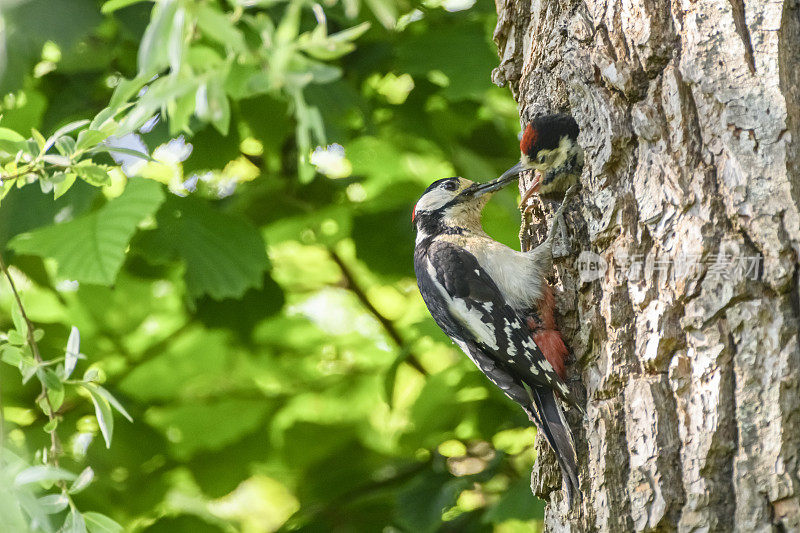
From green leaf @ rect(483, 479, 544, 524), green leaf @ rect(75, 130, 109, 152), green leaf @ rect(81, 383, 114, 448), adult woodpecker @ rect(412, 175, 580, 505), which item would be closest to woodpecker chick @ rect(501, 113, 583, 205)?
adult woodpecker @ rect(412, 175, 580, 505)

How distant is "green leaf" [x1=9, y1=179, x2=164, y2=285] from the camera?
2.05 metres

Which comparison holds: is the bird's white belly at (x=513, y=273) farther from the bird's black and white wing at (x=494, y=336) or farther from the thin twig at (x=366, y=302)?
the thin twig at (x=366, y=302)

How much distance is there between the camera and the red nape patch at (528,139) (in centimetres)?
200

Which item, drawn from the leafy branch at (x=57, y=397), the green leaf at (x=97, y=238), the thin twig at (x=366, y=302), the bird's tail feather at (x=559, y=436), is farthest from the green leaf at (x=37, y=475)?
the thin twig at (x=366, y=302)

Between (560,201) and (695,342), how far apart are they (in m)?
0.68

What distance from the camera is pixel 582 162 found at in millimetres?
1872

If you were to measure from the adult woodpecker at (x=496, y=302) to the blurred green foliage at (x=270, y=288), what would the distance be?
0.25 metres

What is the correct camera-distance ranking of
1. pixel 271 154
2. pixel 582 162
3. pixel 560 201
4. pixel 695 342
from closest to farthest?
pixel 695 342 → pixel 582 162 → pixel 560 201 → pixel 271 154

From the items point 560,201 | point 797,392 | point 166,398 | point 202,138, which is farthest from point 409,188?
point 797,392

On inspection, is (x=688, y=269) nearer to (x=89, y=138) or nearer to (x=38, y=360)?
(x=89, y=138)

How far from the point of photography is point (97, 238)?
2102mm

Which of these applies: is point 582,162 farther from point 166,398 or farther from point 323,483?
point 166,398

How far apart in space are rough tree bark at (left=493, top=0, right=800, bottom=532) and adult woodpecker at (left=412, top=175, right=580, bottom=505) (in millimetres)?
69

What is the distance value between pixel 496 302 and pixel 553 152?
44cm
